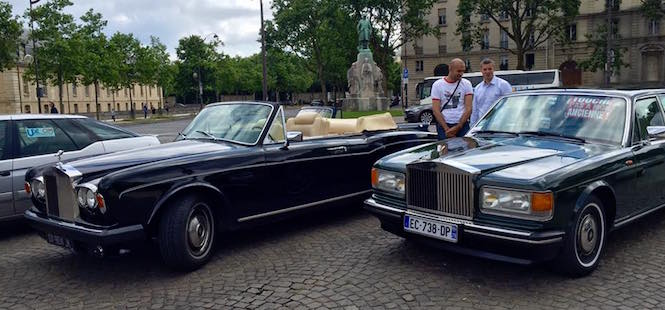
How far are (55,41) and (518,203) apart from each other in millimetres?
41555

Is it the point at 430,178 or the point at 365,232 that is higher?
the point at 430,178

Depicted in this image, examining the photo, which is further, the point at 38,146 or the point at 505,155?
the point at 38,146

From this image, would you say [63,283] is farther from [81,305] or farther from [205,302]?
[205,302]

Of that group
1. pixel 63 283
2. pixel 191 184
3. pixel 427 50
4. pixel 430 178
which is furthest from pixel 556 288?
pixel 427 50

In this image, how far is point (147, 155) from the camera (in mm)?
5266

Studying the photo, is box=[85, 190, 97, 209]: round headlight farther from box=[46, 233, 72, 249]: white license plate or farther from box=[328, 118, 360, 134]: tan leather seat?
box=[328, 118, 360, 134]: tan leather seat

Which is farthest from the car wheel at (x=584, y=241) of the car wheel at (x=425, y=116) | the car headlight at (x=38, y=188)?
the car wheel at (x=425, y=116)

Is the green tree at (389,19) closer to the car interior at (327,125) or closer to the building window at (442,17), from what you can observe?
the building window at (442,17)

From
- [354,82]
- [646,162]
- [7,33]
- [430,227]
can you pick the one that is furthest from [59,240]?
[354,82]

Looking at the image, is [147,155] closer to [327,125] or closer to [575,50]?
[327,125]

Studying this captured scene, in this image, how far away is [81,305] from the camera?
4.29m

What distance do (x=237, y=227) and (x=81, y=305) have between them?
5.18 feet

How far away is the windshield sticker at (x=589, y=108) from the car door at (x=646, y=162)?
31 cm

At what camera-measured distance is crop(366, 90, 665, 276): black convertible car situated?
4.13m
